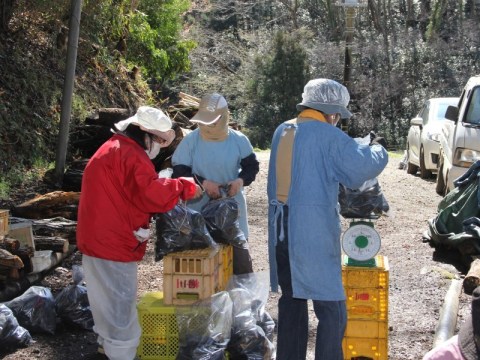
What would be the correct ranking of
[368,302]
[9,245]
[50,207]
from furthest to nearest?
[50,207] < [9,245] < [368,302]

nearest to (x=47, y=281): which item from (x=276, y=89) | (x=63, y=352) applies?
(x=63, y=352)

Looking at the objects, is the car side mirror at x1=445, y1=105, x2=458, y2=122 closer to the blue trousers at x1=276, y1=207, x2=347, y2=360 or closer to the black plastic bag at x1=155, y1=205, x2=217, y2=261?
the black plastic bag at x1=155, y1=205, x2=217, y2=261

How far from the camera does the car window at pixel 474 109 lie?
39.5 ft

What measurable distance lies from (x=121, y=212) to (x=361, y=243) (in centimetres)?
159

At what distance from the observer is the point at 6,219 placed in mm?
7605

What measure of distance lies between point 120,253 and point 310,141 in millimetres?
1479

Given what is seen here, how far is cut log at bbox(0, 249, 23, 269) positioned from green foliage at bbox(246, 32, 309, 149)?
28852 mm

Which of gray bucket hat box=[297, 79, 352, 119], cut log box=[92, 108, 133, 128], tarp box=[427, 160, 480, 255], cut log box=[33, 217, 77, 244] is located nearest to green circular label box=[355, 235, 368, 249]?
gray bucket hat box=[297, 79, 352, 119]

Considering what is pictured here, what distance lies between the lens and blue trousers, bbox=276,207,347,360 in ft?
15.9

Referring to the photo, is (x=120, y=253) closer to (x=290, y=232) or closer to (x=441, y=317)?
(x=290, y=232)

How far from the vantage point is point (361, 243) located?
17.7 ft

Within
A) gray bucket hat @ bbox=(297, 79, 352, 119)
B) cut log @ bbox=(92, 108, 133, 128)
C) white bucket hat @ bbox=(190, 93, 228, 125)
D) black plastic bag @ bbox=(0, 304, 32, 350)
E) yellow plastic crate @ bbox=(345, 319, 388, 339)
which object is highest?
gray bucket hat @ bbox=(297, 79, 352, 119)

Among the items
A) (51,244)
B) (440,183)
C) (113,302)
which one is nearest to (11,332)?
(113,302)

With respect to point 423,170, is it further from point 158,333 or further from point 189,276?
point 158,333
